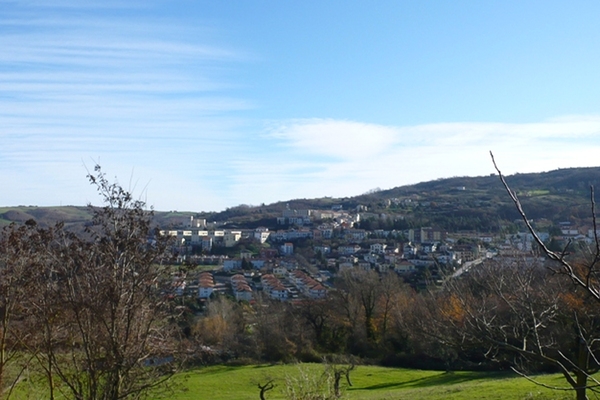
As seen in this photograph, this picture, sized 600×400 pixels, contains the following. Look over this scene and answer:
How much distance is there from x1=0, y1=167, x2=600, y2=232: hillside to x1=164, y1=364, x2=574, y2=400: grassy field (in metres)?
35.8

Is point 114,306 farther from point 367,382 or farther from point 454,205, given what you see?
point 454,205

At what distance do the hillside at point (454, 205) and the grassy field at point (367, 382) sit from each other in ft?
118

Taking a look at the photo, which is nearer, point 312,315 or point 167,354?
point 167,354

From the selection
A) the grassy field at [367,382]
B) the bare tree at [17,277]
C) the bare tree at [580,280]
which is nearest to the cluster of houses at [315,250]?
the grassy field at [367,382]

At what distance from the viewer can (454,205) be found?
325 ft

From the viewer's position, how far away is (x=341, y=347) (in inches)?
1330

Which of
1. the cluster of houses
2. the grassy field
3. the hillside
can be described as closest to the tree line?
the grassy field

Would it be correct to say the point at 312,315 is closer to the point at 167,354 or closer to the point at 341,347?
the point at 341,347

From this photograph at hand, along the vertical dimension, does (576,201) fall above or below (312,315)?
above

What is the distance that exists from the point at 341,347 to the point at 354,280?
5.36 m

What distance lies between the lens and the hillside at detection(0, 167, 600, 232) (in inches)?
2938

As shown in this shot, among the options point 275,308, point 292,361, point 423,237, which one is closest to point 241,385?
point 292,361

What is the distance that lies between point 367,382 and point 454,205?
78.2 metres

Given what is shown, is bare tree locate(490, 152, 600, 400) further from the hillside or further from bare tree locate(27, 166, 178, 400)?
the hillside
